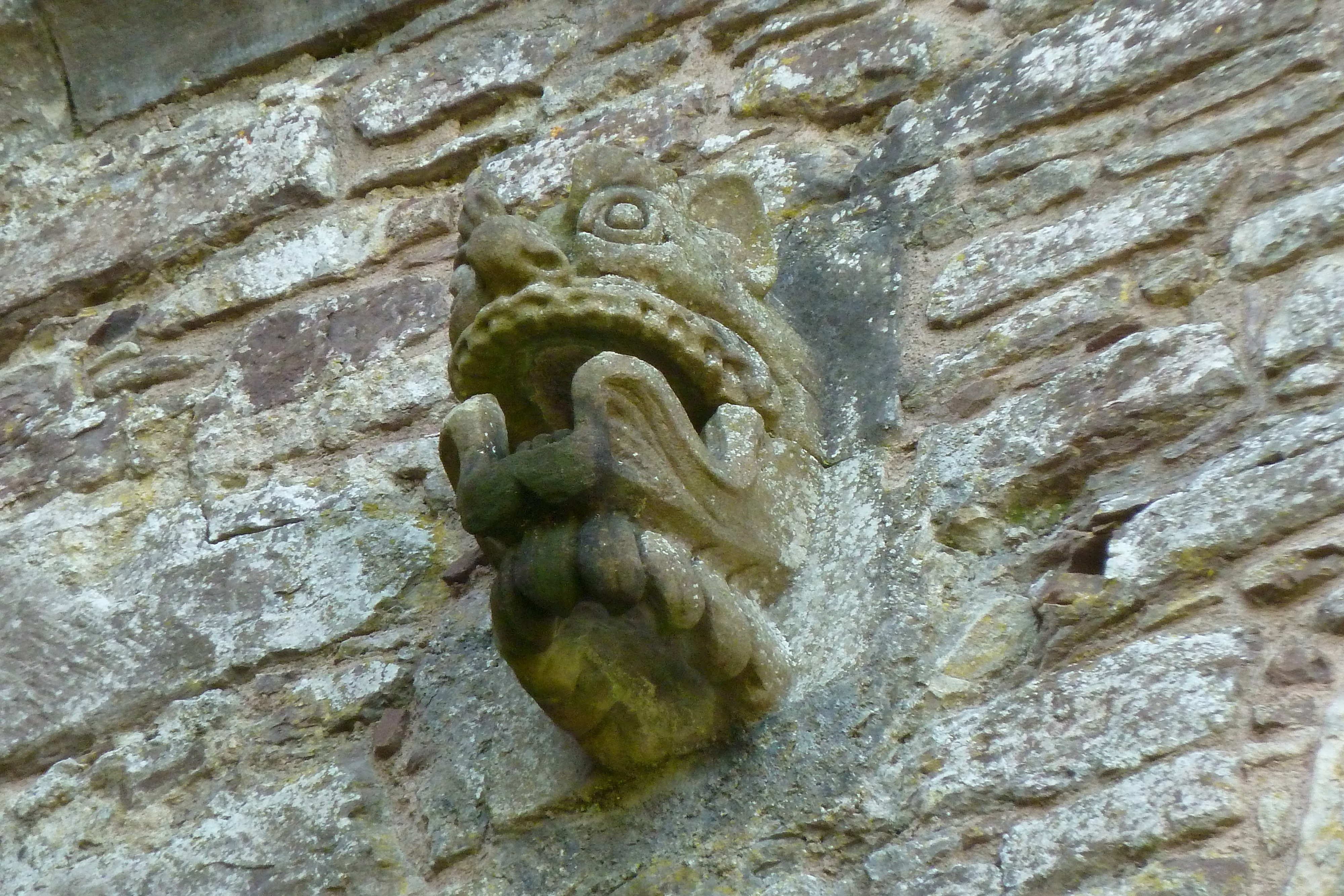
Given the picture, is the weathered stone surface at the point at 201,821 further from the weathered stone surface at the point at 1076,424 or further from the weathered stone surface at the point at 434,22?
the weathered stone surface at the point at 434,22

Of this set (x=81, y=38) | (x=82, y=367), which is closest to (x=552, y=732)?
(x=82, y=367)

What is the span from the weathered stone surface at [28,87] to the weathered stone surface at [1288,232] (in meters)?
2.15

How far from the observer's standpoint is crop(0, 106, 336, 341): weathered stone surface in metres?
2.83

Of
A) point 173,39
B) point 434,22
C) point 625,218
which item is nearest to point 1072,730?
point 625,218

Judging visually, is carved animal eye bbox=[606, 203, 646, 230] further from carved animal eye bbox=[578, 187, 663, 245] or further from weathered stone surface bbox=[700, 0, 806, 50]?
weathered stone surface bbox=[700, 0, 806, 50]

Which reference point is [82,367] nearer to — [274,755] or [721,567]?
[274,755]

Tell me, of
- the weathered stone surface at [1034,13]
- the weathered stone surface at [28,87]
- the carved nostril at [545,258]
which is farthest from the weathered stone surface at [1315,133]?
the weathered stone surface at [28,87]

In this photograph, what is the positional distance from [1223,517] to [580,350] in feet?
2.23

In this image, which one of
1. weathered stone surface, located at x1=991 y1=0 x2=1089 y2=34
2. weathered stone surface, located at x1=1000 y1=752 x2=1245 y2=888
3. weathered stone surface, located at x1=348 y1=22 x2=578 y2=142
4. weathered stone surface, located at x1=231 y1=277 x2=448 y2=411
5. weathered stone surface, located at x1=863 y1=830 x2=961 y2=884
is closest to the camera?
Result: weathered stone surface, located at x1=1000 y1=752 x2=1245 y2=888

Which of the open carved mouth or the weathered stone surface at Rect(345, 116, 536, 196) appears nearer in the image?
the open carved mouth

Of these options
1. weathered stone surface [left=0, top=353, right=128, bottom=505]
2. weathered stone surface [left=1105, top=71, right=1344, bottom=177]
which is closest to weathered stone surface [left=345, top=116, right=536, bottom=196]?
weathered stone surface [left=0, top=353, right=128, bottom=505]

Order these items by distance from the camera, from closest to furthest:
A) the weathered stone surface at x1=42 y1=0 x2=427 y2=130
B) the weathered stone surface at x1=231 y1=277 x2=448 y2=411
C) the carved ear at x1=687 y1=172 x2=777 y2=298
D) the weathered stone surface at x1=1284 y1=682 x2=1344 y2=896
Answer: the weathered stone surface at x1=1284 y1=682 x2=1344 y2=896 → the carved ear at x1=687 y1=172 x2=777 y2=298 → the weathered stone surface at x1=231 y1=277 x2=448 y2=411 → the weathered stone surface at x1=42 y1=0 x2=427 y2=130

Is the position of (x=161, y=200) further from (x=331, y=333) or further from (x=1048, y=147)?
(x=1048, y=147)

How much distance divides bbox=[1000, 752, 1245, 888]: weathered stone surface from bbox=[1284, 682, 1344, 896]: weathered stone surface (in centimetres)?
7
